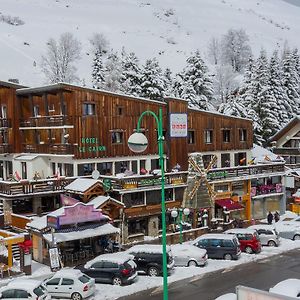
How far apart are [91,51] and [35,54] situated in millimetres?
16425

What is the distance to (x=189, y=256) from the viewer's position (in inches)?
1369

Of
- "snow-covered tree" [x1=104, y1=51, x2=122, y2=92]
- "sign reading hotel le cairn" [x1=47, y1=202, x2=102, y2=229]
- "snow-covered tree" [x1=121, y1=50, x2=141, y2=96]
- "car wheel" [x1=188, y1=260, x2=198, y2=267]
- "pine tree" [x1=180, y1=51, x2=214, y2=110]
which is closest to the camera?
"sign reading hotel le cairn" [x1=47, y1=202, x2=102, y2=229]

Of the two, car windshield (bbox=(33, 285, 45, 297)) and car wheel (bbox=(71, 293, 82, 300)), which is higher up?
car windshield (bbox=(33, 285, 45, 297))

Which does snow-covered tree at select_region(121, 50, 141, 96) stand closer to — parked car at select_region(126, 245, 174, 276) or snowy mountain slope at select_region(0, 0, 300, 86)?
snowy mountain slope at select_region(0, 0, 300, 86)

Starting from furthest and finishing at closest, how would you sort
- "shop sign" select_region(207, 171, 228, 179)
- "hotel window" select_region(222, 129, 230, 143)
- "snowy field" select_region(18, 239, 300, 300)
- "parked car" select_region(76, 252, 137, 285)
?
1. "hotel window" select_region(222, 129, 230, 143)
2. "shop sign" select_region(207, 171, 228, 179)
3. "parked car" select_region(76, 252, 137, 285)
4. "snowy field" select_region(18, 239, 300, 300)

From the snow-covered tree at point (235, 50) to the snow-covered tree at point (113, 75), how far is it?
46.9m

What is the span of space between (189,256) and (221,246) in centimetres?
295

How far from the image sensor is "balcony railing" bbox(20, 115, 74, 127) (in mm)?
42875

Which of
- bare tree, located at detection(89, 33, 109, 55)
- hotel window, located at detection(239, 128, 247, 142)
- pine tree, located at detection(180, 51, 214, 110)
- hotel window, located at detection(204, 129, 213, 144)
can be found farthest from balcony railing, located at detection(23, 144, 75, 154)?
bare tree, located at detection(89, 33, 109, 55)

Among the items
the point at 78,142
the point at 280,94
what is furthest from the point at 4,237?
the point at 280,94

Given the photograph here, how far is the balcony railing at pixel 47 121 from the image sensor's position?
42875 millimetres

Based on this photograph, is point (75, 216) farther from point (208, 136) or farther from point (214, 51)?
point (214, 51)

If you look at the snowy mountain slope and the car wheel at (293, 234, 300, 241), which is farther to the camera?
the snowy mountain slope

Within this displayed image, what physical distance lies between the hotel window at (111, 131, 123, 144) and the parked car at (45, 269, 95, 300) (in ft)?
58.8
